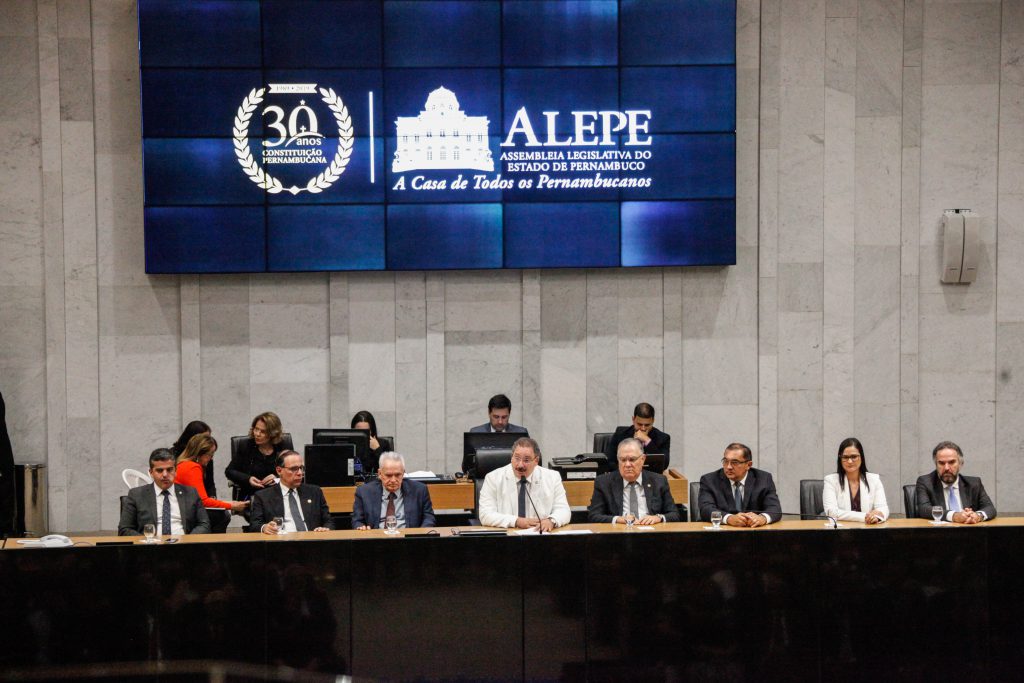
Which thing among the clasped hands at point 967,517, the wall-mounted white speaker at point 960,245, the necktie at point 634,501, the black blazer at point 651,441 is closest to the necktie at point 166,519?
the necktie at point 634,501

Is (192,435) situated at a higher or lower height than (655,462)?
higher

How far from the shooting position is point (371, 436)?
8633mm

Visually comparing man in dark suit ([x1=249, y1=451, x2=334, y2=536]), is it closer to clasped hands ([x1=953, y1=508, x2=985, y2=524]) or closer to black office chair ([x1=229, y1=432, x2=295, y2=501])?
black office chair ([x1=229, y1=432, x2=295, y2=501])

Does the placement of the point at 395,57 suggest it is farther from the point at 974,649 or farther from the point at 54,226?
the point at 974,649

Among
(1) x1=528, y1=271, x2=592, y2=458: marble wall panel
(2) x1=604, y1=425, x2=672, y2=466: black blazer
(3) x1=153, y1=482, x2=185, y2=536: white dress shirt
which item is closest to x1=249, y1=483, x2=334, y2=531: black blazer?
(3) x1=153, y1=482, x2=185, y2=536: white dress shirt

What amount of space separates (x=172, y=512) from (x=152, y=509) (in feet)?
0.38

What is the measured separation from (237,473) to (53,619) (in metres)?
2.72

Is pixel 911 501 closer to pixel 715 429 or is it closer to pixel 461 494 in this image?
pixel 715 429

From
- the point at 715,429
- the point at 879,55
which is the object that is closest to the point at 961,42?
the point at 879,55

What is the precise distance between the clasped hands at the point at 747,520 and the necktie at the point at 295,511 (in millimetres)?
2447

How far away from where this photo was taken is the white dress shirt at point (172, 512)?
6242mm

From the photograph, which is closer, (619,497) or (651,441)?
(619,497)

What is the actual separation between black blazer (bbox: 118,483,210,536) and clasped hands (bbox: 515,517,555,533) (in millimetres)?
1833

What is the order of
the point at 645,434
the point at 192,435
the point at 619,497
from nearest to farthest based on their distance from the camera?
the point at 619,497 → the point at 192,435 → the point at 645,434
